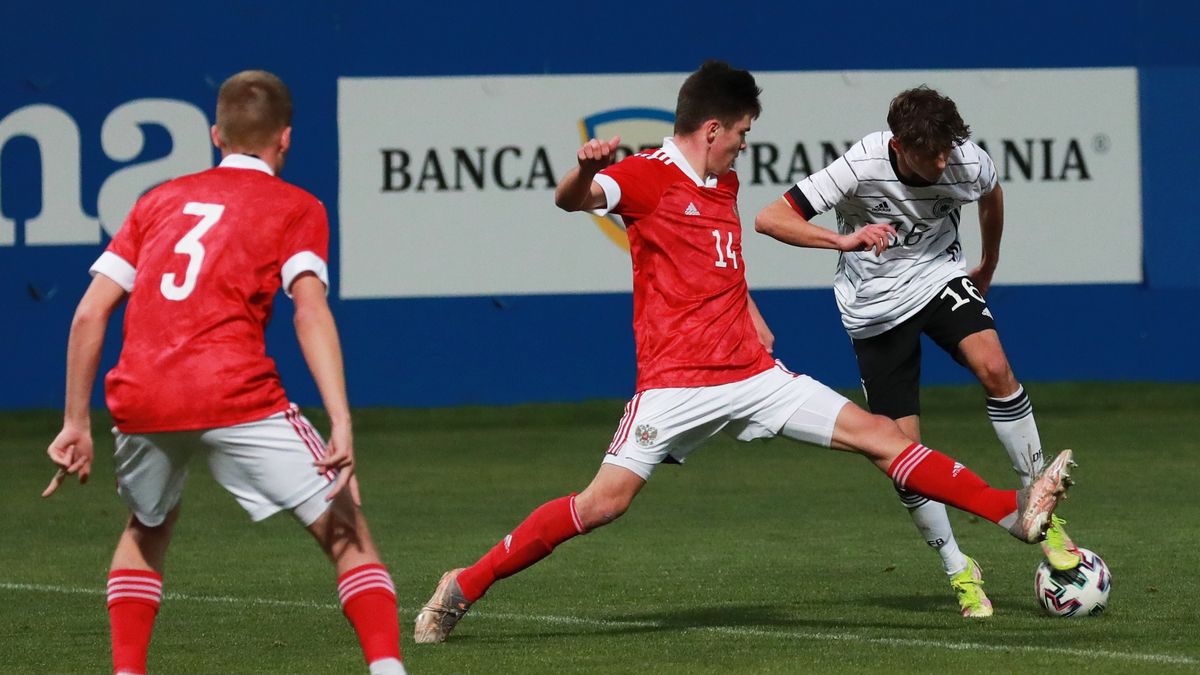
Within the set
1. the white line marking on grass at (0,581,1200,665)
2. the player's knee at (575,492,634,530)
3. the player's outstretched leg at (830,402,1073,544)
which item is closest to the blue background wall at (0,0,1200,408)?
the white line marking on grass at (0,581,1200,665)

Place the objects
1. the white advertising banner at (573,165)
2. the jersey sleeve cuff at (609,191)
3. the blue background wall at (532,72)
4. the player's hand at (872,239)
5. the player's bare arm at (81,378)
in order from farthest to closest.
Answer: the white advertising banner at (573,165), the blue background wall at (532,72), the jersey sleeve cuff at (609,191), the player's hand at (872,239), the player's bare arm at (81,378)

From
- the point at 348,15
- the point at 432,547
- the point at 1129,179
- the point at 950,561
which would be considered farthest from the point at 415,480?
the point at 1129,179

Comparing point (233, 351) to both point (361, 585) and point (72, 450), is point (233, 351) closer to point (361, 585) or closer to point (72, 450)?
point (72, 450)

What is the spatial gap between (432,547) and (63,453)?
4173mm

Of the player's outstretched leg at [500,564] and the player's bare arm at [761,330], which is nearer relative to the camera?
the player's outstretched leg at [500,564]

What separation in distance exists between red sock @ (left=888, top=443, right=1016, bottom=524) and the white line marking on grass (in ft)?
1.36

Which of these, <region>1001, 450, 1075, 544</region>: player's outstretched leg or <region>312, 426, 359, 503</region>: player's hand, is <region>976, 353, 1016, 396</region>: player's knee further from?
<region>312, 426, 359, 503</region>: player's hand

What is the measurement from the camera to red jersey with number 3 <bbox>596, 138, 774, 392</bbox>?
19.9ft

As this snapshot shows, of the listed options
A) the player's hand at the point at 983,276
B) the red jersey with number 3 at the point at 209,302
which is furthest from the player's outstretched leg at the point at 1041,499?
the red jersey with number 3 at the point at 209,302

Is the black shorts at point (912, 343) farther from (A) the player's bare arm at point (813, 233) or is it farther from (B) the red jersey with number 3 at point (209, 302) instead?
(B) the red jersey with number 3 at point (209, 302)

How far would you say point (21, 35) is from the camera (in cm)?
1359

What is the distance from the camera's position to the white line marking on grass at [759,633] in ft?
18.6

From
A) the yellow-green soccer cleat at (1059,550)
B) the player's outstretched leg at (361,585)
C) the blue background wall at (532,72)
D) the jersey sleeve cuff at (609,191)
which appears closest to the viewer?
the player's outstretched leg at (361,585)

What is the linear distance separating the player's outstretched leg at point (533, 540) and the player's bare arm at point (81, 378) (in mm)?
1799
